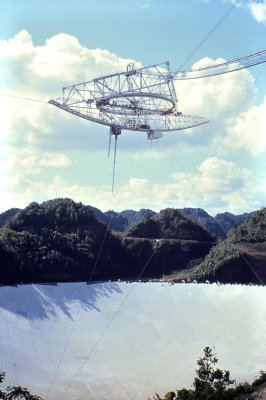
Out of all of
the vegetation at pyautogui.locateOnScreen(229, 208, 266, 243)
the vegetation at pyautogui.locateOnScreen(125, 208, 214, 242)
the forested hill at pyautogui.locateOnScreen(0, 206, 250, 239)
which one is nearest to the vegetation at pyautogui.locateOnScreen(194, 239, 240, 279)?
the vegetation at pyautogui.locateOnScreen(229, 208, 266, 243)

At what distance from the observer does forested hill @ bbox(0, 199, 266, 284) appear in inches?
1984

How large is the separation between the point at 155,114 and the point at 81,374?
13233 millimetres

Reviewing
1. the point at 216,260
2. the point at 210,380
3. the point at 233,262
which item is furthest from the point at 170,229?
the point at 210,380

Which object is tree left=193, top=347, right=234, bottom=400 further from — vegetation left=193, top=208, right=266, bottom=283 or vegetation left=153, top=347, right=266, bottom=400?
vegetation left=193, top=208, right=266, bottom=283

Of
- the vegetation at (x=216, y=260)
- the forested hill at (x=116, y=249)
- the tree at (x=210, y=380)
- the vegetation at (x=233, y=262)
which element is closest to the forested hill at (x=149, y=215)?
the forested hill at (x=116, y=249)

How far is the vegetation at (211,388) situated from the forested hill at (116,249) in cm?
2576

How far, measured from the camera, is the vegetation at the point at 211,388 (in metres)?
18.4

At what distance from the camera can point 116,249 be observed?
60969mm

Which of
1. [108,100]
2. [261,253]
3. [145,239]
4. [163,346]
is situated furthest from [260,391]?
[145,239]

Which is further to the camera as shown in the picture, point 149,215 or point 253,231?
point 149,215

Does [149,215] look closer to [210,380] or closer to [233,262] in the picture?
[233,262]

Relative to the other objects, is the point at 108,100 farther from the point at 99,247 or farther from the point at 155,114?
the point at 99,247

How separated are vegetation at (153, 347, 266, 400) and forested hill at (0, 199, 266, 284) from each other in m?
25.8

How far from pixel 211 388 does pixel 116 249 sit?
137ft
